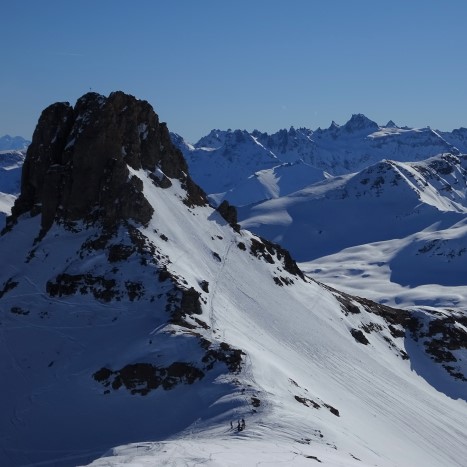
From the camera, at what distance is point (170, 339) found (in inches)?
2018

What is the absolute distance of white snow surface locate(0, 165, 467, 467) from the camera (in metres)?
41.2

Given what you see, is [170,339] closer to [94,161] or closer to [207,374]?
[207,374]

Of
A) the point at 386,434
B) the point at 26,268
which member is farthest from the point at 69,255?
the point at 386,434

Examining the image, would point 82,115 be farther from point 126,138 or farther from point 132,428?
point 132,428

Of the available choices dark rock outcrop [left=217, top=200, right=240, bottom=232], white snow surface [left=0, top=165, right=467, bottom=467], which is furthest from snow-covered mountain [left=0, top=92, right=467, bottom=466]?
dark rock outcrop [left=217, top=200, right=240, bottom=232]

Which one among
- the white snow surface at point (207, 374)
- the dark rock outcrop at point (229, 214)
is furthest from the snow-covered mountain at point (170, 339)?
the dark rock outcrop at point (229, 214)

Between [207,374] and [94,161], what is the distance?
1213 inches

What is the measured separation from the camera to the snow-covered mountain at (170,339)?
42906 millimetres

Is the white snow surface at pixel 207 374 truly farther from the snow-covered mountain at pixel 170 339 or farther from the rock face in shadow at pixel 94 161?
the rock face in shadow at pixel 94 161

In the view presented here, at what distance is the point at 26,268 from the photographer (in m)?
63.9

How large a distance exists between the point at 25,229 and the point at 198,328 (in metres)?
28.0

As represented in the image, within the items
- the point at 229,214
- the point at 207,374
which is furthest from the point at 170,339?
the point at 229,214

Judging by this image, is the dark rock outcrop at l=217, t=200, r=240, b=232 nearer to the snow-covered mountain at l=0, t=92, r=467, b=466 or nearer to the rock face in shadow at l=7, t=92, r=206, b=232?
the snow-covered mountain at l=0, t=92, r=467, b=466

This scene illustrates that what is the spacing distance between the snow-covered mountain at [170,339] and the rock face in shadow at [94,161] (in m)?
0.19
